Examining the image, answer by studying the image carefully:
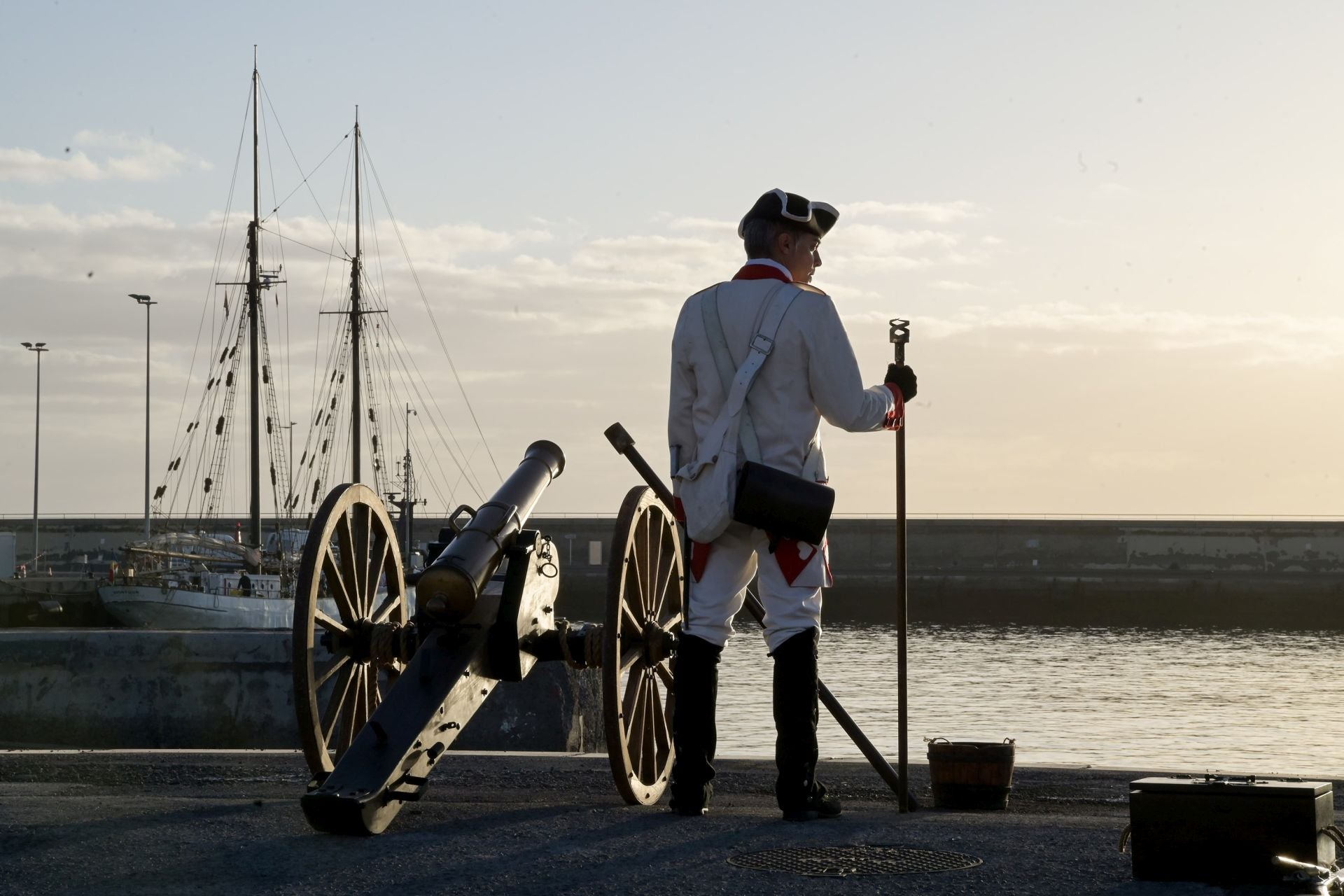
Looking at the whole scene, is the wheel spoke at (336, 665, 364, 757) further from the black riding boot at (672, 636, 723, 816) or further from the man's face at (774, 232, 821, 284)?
the man's face at (774, 232, 821, 284)

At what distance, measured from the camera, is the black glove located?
19.7ft

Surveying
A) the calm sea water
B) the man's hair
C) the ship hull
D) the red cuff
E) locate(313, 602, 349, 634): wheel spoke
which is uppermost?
the man's hair

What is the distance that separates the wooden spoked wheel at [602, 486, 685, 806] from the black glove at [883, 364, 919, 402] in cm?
100

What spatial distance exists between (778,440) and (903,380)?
623 mm

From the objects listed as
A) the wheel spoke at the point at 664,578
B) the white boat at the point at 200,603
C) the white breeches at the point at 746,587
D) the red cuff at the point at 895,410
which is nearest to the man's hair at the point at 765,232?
the red cuff at the point at 895,410

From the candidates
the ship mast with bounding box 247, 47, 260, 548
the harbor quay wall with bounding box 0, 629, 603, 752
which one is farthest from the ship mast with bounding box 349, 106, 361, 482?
the harbor quay wall with bounding box 0, 629, 603, 752

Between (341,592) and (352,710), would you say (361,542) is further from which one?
(352,710)

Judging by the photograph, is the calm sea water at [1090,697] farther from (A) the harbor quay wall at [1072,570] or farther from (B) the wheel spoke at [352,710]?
(A) the harbor quay wall at [1072,570]

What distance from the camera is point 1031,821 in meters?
5.49

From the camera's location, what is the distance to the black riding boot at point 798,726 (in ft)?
18.3

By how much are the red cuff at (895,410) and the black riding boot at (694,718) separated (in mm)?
960

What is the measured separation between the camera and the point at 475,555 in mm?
5949

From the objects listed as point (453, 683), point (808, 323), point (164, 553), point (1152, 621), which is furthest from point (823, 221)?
point (1152, 621)

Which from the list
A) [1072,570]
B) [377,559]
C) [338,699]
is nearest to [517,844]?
[338,699]
